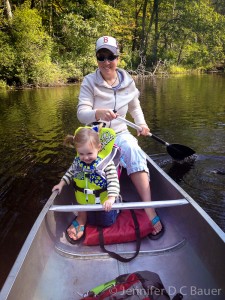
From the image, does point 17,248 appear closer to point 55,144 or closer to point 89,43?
point 55,144

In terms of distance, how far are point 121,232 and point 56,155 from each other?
3.61 metres

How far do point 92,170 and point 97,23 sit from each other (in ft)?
72.6

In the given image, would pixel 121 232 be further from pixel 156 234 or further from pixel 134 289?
pixel 134 289

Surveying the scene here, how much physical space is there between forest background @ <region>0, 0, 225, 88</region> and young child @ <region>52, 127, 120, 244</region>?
56.6 feet

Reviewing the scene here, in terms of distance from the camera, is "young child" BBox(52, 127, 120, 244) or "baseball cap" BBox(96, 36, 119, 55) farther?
"baseball cap" BBox(96, 36, 119, 55)

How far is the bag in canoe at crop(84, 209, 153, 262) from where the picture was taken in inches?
103

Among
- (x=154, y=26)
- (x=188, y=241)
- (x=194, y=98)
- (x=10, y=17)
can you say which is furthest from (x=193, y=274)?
(x=154, y=26)

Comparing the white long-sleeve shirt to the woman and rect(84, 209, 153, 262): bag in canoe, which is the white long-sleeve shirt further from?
rect(84, 209, 153, 262): bag in canoe

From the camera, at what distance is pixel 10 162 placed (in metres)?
5.71

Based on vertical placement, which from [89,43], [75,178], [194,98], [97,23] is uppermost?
[97,23]

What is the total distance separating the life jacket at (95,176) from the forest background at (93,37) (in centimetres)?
1723

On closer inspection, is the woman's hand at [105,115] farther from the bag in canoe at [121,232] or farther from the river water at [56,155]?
the river water at [56,155]

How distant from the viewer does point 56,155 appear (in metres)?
6.01

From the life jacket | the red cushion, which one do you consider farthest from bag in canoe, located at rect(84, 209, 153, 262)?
the life jacket
